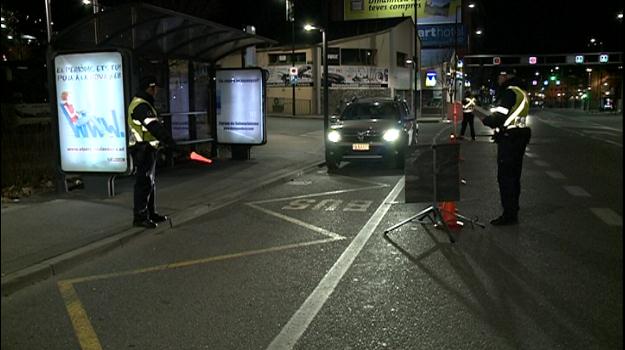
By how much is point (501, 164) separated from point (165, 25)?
294 inches

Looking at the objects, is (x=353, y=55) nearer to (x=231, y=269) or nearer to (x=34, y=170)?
(x=34, y=170)

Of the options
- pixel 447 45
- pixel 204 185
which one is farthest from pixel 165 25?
pixel 447 45

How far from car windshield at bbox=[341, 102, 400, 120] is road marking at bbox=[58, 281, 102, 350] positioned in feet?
35.7

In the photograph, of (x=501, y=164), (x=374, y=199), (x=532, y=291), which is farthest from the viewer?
(x=374, y=199)

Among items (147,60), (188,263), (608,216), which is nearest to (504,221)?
(608,216)

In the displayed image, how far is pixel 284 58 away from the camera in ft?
161

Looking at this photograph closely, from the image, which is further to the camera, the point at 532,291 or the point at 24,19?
the point at 24,19

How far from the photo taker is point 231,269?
6.69m

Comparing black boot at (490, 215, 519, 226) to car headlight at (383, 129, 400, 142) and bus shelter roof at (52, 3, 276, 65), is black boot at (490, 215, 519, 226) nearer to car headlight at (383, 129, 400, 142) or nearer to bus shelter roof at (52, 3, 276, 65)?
car headlight at (383, 129, 400, 142)

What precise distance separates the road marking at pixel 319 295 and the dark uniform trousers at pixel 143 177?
2909 millimetres

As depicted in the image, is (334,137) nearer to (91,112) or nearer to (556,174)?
(556,174)

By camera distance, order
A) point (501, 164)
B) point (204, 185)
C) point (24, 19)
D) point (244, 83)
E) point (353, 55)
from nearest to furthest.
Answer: point (501, 164) < point (204, 185) < point (244, 83) < point (24, 19) < point (353, 55)

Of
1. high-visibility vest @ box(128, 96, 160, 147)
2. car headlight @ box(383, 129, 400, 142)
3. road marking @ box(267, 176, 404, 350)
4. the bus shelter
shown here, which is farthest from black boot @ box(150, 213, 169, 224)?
car headlight @ box(383, 129, 400, 142)

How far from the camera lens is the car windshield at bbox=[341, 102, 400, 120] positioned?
15930 millimetres
